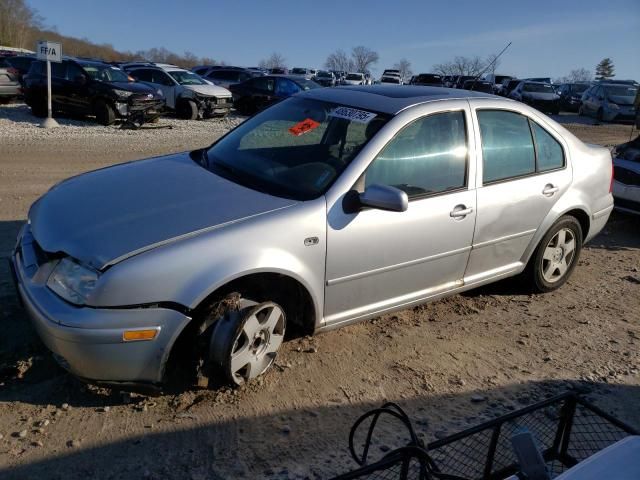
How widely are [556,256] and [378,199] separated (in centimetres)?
237

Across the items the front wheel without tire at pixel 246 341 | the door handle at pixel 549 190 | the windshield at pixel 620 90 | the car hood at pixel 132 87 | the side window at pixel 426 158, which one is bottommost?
the front wheel without tire at pixel 246 341

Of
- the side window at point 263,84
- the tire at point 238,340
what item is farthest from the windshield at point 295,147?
the side window at point 263,84

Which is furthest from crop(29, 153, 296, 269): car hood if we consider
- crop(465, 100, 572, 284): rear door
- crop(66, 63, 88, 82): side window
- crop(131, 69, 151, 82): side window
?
crop(131, 69, 151, 82): side window

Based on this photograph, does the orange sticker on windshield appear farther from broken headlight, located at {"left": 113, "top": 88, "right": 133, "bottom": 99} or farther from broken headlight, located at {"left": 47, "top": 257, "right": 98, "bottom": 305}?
broken headlight, located at {"left": 113, "top": 88, "right": 133, "bottom": 99}

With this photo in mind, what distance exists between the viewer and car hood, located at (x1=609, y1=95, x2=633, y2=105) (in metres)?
22.4

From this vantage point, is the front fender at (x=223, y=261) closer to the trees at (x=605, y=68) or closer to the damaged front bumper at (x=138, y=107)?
the damaged front bumper at (x=138, y=107)

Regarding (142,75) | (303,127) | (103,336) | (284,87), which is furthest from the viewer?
(284,87)

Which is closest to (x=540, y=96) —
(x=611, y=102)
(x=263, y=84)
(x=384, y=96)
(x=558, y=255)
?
(x=611, y=102)

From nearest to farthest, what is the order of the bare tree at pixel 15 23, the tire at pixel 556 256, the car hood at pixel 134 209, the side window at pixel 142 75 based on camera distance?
the car hood at pixel 134 209 < the tire at pixel 556 256 < the side window at pixel 142 75 < the bare tree at pixel 15 23

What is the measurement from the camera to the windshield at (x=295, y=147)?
3.54m

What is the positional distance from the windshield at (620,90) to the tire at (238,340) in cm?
2397

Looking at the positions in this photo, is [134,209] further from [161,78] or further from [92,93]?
[161,78]

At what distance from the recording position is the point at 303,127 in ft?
13.2

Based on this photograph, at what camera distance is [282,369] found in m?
3.52
